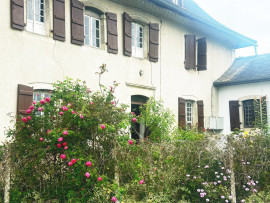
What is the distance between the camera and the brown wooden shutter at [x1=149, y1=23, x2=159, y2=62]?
12.7m

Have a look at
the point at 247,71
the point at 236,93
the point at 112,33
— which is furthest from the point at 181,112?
the point at 247,71

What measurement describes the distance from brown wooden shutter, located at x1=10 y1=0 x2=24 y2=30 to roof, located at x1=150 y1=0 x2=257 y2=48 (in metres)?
4.93

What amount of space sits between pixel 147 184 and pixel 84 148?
5.04 ft

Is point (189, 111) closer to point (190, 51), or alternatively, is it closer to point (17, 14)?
point (190, 51)

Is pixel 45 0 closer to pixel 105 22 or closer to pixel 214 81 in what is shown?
pixel 105 22

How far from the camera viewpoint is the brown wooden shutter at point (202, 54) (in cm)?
1505

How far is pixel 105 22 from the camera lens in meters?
11.0

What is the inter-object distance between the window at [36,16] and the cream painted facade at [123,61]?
0.16 m

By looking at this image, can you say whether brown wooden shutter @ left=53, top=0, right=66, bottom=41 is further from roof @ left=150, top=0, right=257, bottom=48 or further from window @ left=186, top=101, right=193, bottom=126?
window @ left=186, top=101, right=193, bottom=126

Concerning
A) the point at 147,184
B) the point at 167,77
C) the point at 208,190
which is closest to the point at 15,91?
the point at 147,184

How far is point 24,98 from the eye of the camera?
8.62 m

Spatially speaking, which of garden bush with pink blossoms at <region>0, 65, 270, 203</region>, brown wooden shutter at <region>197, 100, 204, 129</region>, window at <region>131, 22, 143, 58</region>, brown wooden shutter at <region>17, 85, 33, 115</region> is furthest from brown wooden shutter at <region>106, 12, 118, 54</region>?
brown wooden shutter at <region>197, 100, 204, 129</region>

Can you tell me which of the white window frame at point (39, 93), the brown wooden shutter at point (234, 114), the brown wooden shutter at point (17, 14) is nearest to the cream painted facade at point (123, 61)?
the brown wooden shutter at point (17, 14)

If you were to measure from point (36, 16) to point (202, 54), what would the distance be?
26.4 feet
